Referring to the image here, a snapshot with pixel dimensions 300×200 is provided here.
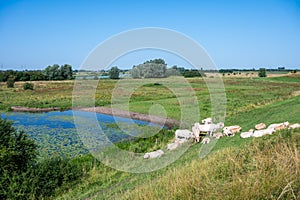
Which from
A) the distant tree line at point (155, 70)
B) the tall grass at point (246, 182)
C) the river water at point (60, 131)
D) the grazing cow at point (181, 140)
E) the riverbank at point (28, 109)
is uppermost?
the distant tree line at point (155, 70)

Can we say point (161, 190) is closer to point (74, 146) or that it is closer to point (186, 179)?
point (186, 179)

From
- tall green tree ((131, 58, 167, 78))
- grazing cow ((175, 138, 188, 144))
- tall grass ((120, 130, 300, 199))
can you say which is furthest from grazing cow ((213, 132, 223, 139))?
tall grass ((120, 130, 300, 199))

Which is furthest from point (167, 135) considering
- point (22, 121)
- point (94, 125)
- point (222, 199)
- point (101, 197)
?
point (22, 121)

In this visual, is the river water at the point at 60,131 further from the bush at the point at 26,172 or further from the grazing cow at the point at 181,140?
the grazing cow at the point at 181,140

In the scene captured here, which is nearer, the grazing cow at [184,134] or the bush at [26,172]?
the bush at [26,172]

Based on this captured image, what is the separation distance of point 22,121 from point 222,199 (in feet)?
92.5

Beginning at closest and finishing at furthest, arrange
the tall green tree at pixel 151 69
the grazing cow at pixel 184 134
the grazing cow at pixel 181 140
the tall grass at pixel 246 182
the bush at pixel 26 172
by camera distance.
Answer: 1. the tall grass at pixel 246 182
2. the bush at pixel 26 172
3. the grazing cow at pixel 181 140
4. the grazing cow at pixel 184 134
5. the tall green tree at pixel 151 69

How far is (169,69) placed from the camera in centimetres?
1639

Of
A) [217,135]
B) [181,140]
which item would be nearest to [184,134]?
[181,140]

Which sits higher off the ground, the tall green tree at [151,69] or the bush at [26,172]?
the tall green tree at [151,69]

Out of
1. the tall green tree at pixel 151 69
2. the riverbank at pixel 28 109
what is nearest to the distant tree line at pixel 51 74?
the riverbank at pixel 28 109

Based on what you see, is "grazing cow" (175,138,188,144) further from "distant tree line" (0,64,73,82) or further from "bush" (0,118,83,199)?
"distant tree line" (0,64,73,82)

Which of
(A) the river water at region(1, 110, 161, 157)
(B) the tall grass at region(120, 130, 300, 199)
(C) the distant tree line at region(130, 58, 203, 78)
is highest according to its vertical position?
(C) the distant tree line at region(130, 58, 203, 78)

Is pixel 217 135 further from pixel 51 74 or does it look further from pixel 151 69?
pixel 51 74
